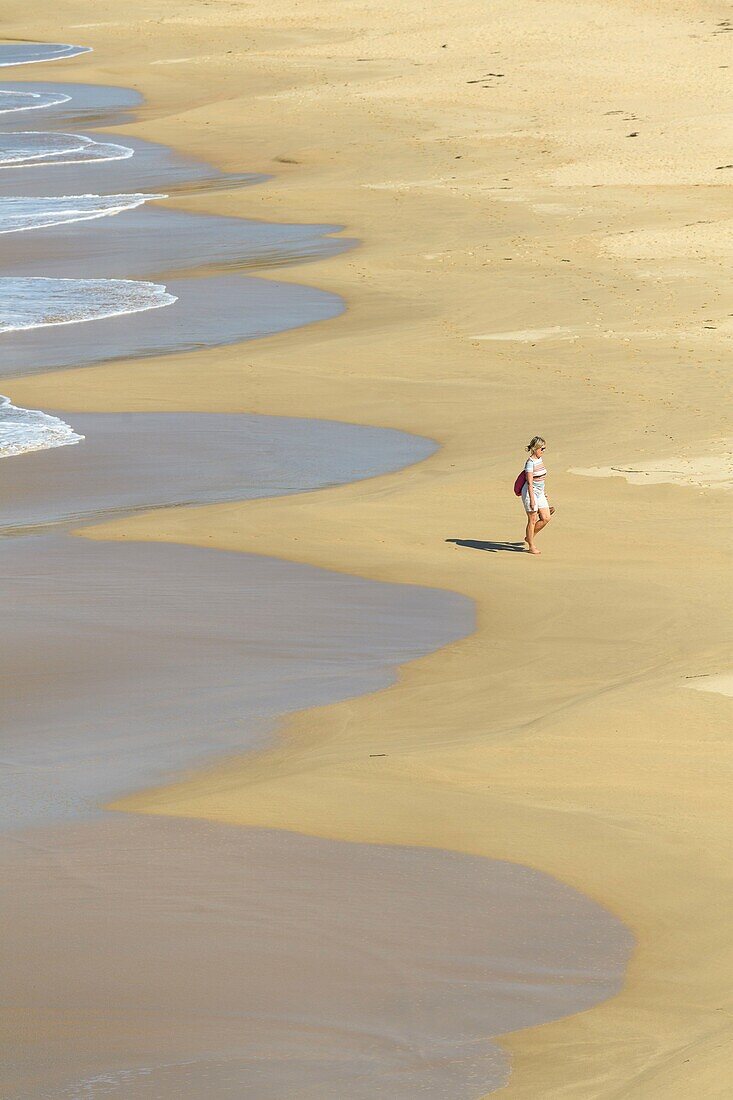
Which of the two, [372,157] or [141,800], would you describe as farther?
[372,157]

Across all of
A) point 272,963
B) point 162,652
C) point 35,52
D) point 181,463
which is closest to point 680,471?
point 181,463

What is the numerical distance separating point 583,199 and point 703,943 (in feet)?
66.1

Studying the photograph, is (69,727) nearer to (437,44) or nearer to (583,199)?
(583,199)

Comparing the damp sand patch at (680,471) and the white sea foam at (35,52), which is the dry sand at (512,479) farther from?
the white sea foam at (35,52)

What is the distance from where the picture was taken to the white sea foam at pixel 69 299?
765 inches

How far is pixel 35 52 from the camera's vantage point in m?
53.5

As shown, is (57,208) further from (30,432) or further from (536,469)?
(536,469)

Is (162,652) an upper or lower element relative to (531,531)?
lower

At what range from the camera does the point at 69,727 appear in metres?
8.37

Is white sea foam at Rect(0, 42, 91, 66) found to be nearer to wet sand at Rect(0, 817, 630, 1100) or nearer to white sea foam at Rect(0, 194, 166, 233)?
white sea foam at Rect(0, 194, 166, 233)

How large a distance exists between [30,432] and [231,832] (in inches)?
325

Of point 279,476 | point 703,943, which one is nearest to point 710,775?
point 703,943

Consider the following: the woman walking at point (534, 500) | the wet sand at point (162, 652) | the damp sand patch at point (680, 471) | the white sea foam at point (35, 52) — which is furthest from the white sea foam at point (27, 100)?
the woman walking at point (534, 500)

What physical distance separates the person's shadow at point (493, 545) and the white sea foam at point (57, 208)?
15.8 m
